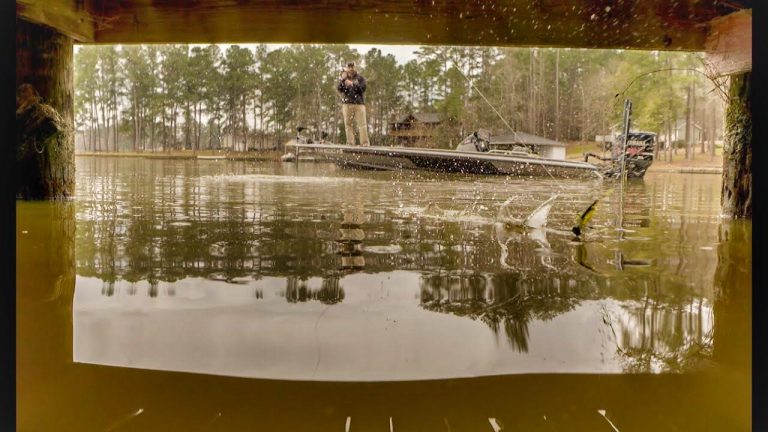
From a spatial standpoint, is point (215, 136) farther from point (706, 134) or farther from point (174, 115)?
point (706, 134)

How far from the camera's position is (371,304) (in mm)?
2084

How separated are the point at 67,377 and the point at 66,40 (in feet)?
4.53

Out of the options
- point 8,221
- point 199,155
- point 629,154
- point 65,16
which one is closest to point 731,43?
point 629,154

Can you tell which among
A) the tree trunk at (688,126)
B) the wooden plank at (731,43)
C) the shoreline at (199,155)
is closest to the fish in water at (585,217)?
the tree trunk at (688,126)

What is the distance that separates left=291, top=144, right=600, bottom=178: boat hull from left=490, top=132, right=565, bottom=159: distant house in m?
0.04

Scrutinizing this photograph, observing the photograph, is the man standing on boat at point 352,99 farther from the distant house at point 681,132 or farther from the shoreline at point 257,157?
the distant house at point 681,132

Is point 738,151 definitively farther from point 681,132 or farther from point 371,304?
point 371,304

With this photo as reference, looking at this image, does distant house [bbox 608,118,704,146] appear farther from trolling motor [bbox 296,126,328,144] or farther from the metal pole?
trolling motor [bbox 296,126,328,144]

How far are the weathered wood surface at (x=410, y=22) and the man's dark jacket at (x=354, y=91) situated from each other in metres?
0.20

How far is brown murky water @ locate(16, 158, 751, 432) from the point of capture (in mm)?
1793

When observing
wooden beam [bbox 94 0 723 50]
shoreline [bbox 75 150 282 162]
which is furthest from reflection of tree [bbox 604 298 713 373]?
shoreline [bbox 75 150 282 162]

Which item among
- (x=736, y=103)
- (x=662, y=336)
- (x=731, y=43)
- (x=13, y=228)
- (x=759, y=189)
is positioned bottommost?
(x=662, y=336)

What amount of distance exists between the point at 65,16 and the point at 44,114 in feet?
1.37

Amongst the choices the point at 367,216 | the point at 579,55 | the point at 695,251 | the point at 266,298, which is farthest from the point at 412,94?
the point at 695,251
